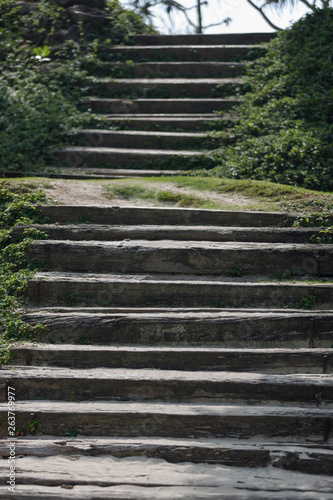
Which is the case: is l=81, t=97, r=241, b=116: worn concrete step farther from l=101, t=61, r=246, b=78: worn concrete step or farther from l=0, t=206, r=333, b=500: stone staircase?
l=0, t=206, r=333, b=500: stone staircase

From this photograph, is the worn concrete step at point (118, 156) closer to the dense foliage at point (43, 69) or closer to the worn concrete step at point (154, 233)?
the dense foliage at point (43, 69)

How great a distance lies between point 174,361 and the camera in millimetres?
4000

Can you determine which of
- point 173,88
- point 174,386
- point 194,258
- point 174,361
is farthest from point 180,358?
point 173,88

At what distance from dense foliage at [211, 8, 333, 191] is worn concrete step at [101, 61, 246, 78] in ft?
1.37

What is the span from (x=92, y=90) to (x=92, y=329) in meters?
7.05

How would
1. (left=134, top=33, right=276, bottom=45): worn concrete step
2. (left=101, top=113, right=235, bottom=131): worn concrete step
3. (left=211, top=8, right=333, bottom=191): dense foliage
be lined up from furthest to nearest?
(left=134, top=33, right=276, bottom=45): worn concrete step < (left=101, top=113, right=235, bottom=131): worn concrete step < (left=211, top=8, right=333, bottom=191): dense foliage

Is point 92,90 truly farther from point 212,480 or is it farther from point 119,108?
point 212,480

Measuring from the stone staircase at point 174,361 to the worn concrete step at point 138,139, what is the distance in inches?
126

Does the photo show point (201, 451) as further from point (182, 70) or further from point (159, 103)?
point (182, 70)

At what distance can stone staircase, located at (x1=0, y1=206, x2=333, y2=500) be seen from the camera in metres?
3.11

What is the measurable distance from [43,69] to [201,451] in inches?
360

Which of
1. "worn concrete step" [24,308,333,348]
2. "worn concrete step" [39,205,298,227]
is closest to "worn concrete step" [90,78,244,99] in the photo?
"worn concrete step" [39,205,298,227]

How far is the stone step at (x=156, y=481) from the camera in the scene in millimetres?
2893

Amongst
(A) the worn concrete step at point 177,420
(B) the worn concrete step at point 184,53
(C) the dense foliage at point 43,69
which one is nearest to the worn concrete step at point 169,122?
(C) the dense foliage at point 43,69
